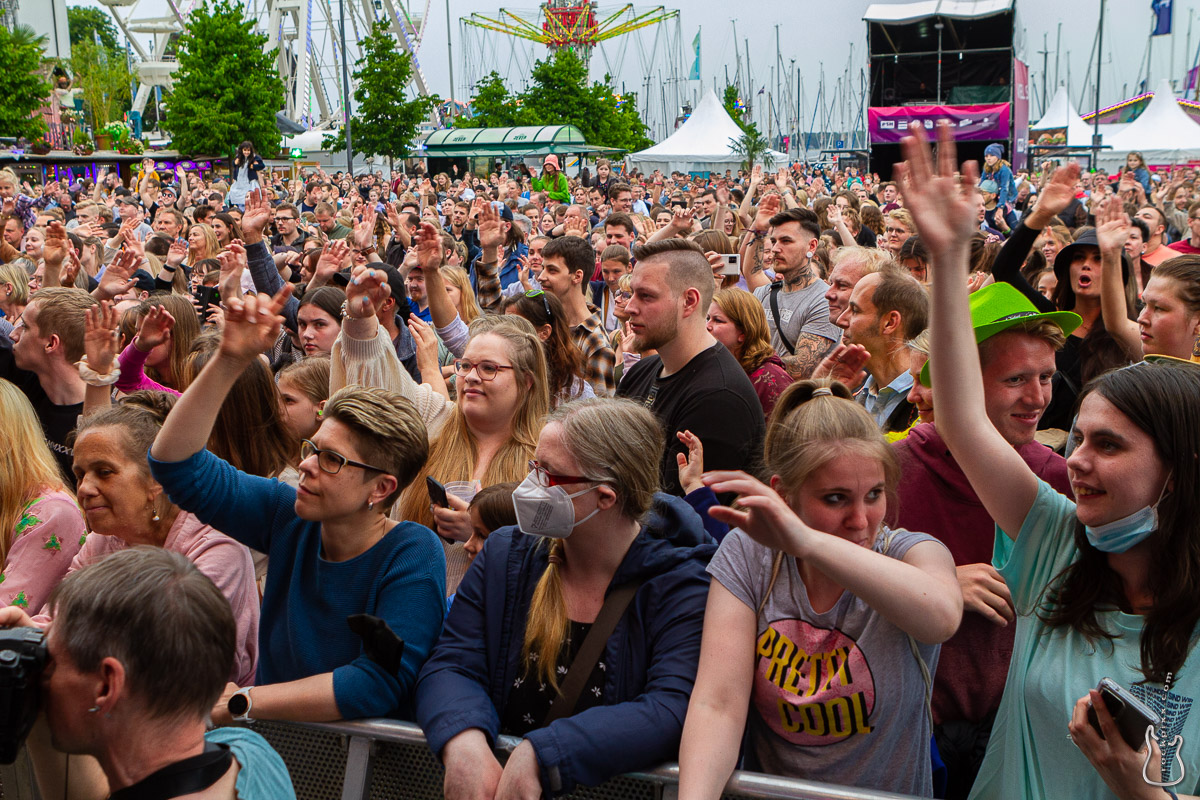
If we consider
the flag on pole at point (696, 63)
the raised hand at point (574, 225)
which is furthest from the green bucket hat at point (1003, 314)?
the flag on pole at point (696, 63)

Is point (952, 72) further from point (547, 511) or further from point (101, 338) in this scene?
point (547, 511)

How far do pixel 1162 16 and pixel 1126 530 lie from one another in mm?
46641

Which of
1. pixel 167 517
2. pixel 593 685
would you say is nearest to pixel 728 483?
pixel 593 685

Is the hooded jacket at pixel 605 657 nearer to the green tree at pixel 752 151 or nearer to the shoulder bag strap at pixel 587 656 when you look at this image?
the shoulder bag strap at pixel 587 656

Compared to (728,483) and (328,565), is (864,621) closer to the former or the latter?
(728,483)

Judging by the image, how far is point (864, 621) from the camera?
239cm

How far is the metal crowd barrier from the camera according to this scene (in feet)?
7.99

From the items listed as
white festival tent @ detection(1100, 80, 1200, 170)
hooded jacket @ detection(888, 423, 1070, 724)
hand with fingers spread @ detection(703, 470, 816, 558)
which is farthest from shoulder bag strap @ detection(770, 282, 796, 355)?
white festival tent @ detection(1100, 80, 1200, 170)

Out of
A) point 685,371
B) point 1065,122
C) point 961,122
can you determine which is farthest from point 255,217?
point 1065,122

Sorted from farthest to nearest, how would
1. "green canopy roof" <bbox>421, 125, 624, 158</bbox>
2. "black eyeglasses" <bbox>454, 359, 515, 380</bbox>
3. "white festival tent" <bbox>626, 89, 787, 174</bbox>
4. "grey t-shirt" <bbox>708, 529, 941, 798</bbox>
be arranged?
"green canopy roof" <bbox>421, 125, 624, 158</bbox>, "white festival tent" <bbox>626, 89, 787, 174</bbox>, "black eyeglasses" <bbox>454, 359, 515, 380</bbox>, "grey t-shirt" <bbox>708, 529, 941, 798</bbox>

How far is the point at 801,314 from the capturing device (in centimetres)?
686

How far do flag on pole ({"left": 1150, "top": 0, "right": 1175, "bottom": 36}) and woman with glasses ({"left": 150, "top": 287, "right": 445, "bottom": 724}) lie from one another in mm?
46111

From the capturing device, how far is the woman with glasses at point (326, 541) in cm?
260

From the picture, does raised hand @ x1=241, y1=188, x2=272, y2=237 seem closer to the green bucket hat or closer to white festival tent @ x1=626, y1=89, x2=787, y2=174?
the green bucket hat
